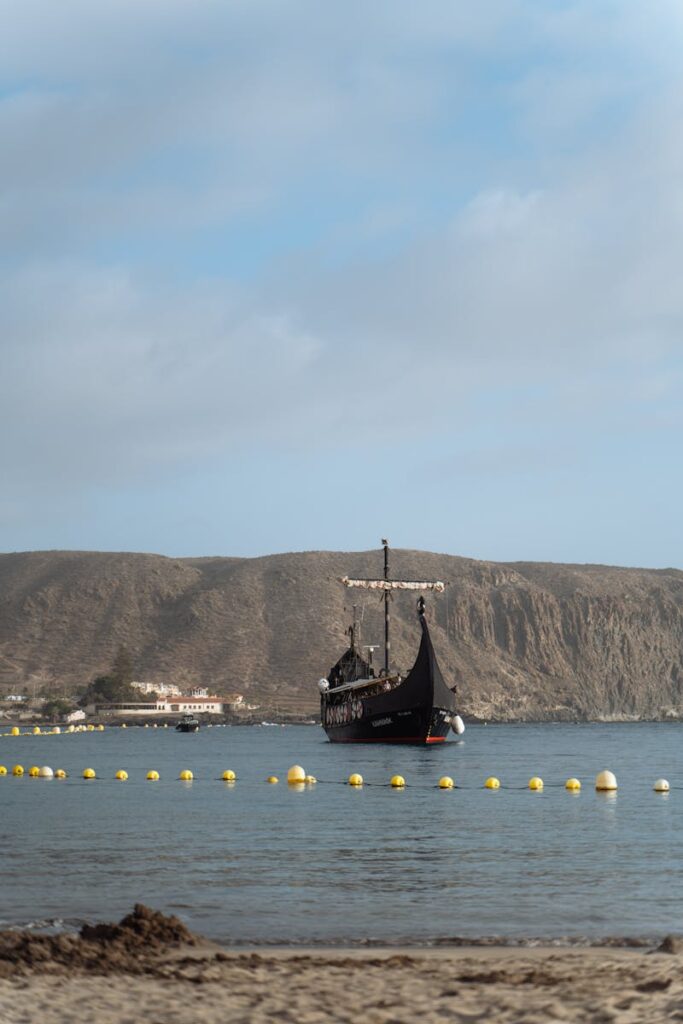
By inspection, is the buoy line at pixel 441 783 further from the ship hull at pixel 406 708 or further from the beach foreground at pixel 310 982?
the beach foreground at pixel 310 982

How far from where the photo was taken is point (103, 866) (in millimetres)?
26422

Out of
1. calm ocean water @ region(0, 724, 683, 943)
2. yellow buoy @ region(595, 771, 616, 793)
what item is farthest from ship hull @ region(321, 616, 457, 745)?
yellow buoy @ region(595, 771, 616, 793)

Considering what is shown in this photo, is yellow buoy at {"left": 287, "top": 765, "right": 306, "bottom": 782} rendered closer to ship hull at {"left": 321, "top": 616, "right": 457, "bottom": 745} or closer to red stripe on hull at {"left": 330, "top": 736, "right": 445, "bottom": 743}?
ship hull at {"left": 321, "top": 616, "right": 457, "bottom": 745}

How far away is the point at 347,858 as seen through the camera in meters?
27.8

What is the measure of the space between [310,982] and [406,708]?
77.7m

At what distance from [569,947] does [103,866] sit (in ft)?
41.1

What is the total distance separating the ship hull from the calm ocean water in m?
29.4

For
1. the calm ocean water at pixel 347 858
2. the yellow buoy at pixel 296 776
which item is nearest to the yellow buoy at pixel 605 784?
the calm ocean water at pixel 347 858

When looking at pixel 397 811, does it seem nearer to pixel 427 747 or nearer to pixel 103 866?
pixel 103 866

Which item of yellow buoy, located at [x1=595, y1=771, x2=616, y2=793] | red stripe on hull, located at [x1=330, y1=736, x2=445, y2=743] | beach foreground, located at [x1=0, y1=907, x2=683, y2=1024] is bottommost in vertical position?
red stripe on hull, located at [x1=330, y1=736, x2=445, y2=743]

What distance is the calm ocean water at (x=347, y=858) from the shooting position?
1956 centimetres

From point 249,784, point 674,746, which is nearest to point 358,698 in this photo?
point 674,746

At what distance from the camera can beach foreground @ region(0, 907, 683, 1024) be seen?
12.0 m

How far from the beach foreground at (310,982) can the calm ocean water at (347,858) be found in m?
2.35
